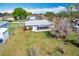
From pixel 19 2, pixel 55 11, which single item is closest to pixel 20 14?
pixel 19 2

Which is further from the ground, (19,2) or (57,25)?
(19,2)

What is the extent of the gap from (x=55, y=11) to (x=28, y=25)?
29 cm

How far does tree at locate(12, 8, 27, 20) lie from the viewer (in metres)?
2.22

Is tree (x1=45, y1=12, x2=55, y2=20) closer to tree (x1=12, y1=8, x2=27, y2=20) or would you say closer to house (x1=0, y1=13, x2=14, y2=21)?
tree (x1=12, y1=8, x2=27, y2=20)

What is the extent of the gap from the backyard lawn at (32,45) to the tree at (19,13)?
0.45ft

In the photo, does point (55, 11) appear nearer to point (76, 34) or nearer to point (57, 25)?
point (57, 25)

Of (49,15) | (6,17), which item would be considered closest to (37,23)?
(49,15)

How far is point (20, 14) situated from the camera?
7.41 ft

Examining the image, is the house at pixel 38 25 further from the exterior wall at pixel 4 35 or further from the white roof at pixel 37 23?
the exterior wall at pixel 4 35

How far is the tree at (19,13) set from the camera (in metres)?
2.22

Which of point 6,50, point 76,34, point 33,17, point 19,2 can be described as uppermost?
point 19,2

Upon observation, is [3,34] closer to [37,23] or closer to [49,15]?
[37,23]

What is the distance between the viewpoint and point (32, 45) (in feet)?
7.32

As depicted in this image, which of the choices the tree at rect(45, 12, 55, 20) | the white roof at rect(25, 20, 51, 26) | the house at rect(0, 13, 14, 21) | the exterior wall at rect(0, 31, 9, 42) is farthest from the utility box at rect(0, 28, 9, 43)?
the tree at rect(45, 12, 55, 20)
